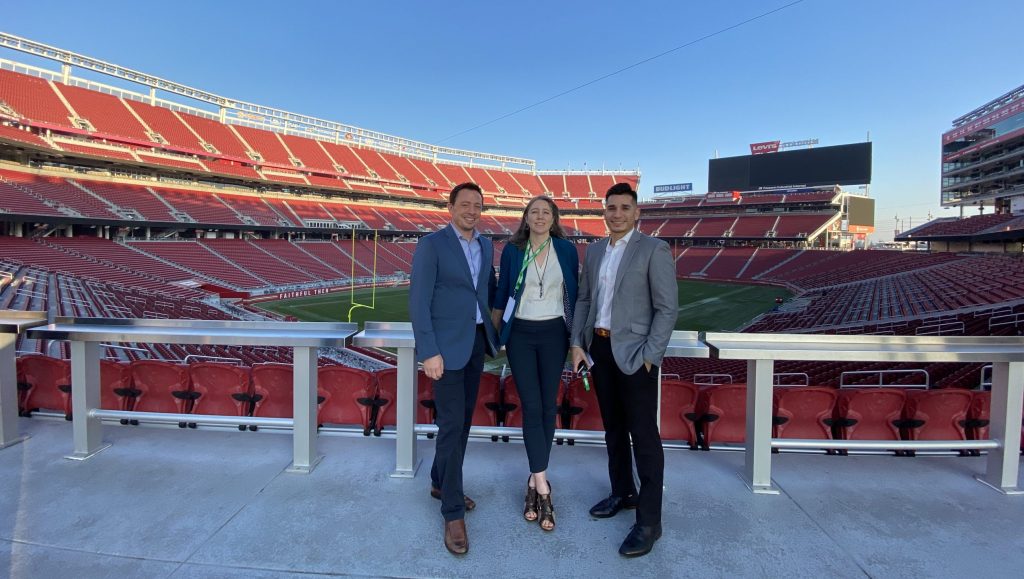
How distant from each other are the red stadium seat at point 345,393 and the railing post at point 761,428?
105 inches

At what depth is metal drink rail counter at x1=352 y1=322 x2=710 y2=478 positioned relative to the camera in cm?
290

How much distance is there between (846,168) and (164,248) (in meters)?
57.7

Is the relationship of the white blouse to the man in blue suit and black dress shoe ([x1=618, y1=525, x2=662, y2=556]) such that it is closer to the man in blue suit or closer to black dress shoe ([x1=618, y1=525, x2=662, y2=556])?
the man in blue suit

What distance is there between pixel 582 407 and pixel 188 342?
106 inches

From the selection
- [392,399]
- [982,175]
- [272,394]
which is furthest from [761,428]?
[982,175]

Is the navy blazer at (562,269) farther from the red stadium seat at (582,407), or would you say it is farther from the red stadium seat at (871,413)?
the red stadium seat at (871,413)

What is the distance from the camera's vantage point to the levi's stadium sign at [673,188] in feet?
216

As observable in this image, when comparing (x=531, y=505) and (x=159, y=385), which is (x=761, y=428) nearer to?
(x=531, y=505)

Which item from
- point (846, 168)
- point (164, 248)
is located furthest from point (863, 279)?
point (164, 248)

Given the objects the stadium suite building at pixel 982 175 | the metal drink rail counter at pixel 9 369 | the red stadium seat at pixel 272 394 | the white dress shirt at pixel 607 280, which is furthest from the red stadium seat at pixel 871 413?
the stadium suite building at pixel 982 175

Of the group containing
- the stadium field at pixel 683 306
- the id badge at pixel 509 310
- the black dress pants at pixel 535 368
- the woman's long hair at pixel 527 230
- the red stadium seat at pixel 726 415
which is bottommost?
the stadium field at pixel 683 306

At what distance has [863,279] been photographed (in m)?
26.7

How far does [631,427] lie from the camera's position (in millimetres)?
2496

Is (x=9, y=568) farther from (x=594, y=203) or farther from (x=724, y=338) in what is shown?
(x=594, y=203)
